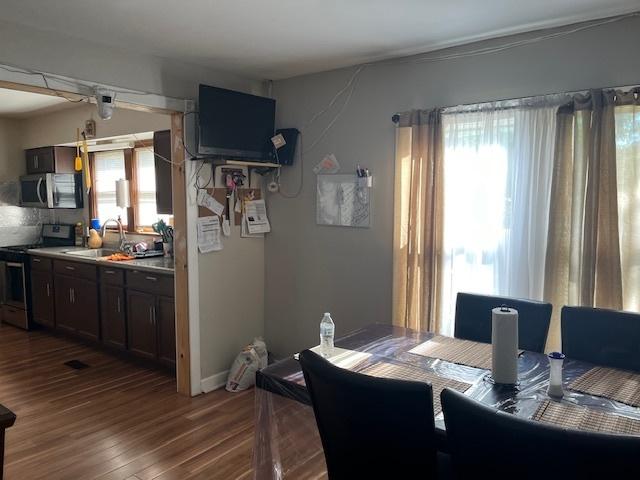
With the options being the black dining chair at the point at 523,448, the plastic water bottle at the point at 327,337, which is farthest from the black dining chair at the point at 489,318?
the black dining chair at the point at 523,448

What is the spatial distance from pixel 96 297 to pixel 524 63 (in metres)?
3.81

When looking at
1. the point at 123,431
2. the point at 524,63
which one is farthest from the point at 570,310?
the point at 123,431

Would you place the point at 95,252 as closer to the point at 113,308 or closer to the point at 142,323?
the point at 113,308

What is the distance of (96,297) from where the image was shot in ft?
14.3

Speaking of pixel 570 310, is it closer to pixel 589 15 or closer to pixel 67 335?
pixel 589 15

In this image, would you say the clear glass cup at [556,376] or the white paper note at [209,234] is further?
the white paper note at [209,234]

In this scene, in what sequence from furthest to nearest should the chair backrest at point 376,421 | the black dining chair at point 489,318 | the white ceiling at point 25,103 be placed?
the white ceiling at point 25,103
the black dining chair at point 489,318
the chair backrest at point 376,421

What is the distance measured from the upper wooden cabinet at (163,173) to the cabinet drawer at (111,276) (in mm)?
614

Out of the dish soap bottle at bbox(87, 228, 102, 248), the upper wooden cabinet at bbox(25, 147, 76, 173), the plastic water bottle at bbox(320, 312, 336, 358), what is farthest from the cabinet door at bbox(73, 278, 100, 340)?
the plastic water bottle at bbox(320, 312, 336, 358)

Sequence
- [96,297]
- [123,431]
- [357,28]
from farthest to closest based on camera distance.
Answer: [96,297]
[123,431]
[357,28]

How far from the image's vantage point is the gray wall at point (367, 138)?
2523mm

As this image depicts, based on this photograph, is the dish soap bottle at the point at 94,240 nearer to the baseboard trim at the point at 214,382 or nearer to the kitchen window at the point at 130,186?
the kitchen window at the point at 130,186

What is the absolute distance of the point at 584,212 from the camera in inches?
98.4

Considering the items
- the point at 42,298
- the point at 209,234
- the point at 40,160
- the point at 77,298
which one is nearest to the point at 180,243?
the point at 209,234
